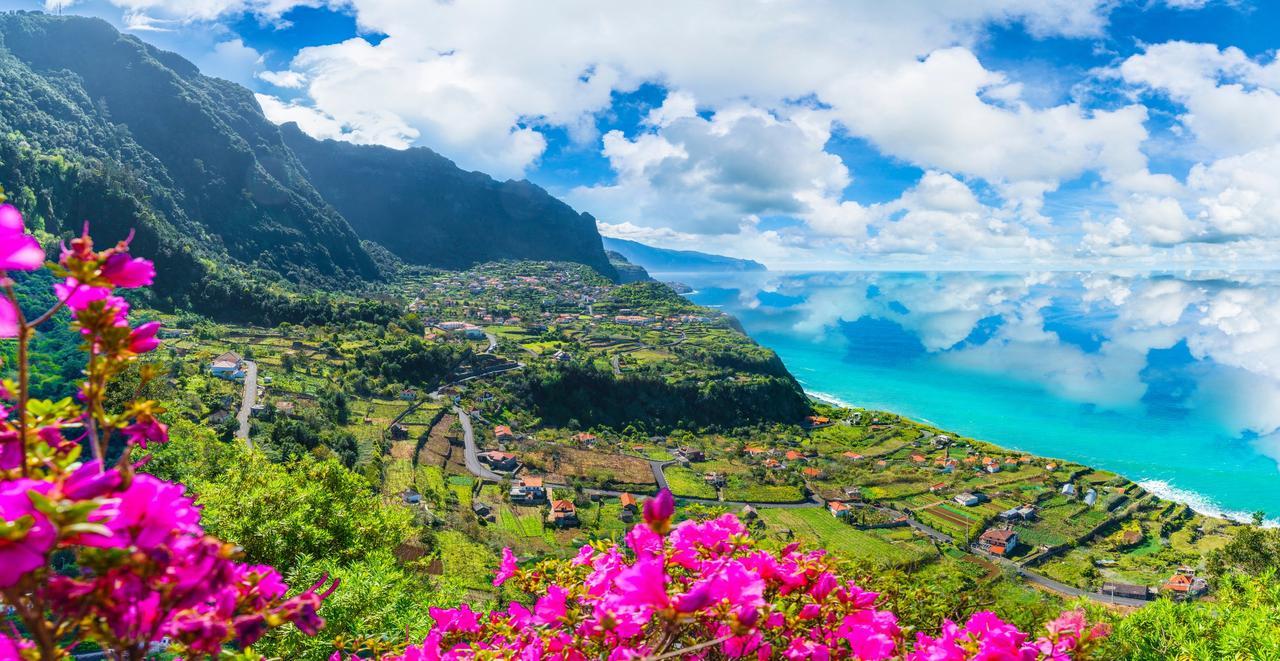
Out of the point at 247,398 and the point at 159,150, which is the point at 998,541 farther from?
the point at 159,150

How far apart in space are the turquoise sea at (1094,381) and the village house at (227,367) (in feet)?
219

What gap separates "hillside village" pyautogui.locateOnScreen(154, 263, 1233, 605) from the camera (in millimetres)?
28922

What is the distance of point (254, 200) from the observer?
87.1 m

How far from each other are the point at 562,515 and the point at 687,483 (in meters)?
11.5

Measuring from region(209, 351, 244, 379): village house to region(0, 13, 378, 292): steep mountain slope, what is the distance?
29.2 m

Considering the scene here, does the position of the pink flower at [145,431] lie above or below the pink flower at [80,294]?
below

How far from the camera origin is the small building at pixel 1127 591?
28.1 m

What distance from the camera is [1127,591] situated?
93.0ft

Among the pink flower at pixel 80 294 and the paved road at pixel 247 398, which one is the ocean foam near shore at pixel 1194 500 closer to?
the pink flower at pixel 80 294

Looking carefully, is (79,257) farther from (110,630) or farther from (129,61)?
(129,61)

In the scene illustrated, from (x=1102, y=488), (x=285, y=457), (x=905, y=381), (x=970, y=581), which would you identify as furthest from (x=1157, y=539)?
(x=905, y=381)

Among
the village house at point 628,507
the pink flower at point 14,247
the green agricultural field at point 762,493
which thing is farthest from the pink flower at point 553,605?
the green agricultural field at point 762,493

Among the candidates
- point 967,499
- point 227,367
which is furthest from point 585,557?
point 967,499

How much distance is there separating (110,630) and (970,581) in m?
27.7
